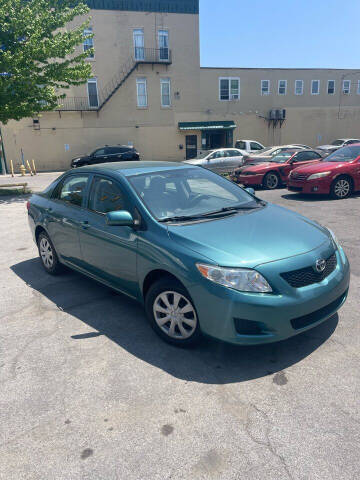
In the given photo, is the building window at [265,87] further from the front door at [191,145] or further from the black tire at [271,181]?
the black tire at [271,181]

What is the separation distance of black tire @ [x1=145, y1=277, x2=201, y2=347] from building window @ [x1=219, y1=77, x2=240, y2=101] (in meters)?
30.3

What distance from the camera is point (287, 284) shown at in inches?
117

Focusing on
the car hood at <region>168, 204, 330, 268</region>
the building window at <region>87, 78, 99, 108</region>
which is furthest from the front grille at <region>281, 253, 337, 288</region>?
the building window at <region>87, 78, 99, 108</region>

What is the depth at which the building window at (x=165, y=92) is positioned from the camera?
96.8 feet

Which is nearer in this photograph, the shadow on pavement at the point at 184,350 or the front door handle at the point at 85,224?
the shadow on pavement at the point at 184,350

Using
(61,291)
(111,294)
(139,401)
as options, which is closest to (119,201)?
(111,294)

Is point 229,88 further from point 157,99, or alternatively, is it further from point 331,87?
point 331,87

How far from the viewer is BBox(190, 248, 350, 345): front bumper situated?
2.89m

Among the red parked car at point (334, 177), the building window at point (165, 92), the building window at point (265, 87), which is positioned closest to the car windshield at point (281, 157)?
the red parked car at point (334, 177)

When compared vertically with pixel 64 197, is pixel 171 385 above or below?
below

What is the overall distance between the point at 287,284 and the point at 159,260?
1127 millimetres

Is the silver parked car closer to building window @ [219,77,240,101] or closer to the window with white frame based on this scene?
building window @ [219,77,240,101]

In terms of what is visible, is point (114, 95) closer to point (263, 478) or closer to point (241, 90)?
point (241, 90)

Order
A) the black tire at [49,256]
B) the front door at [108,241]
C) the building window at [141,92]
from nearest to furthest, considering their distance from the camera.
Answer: the front door at [108,241]
the black tire at [49,256]
the building window at [141,92]
